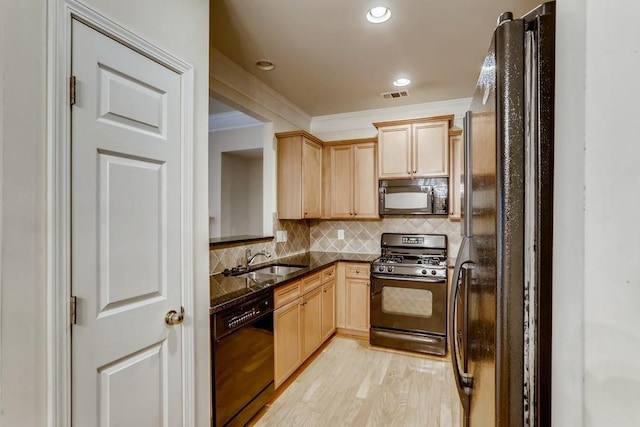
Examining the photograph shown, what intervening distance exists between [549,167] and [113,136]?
139 cm

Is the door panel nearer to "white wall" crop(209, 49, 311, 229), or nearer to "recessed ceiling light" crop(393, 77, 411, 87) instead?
"white wall" crop(209, 49, 311, 229)

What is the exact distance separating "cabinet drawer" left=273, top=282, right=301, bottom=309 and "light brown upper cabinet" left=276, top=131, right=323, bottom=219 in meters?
0.99

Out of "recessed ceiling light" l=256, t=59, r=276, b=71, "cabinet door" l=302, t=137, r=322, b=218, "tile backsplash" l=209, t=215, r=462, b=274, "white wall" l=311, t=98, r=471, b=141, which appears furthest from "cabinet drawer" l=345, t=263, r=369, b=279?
"recessed ceiling light" l=256, t=59, r=276, b=71

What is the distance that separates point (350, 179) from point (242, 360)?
2509mm

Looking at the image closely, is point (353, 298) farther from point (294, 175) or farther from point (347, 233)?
point (294, 175)

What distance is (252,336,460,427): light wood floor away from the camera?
2.27 metres

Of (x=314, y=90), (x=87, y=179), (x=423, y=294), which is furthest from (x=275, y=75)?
(x=423, y=294)

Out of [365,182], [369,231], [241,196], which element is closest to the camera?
[365,182]

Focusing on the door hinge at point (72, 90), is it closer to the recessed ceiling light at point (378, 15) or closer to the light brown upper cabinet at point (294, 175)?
the recessed ceiling light at point (378, 15)

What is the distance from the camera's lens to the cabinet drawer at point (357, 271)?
3.67 m

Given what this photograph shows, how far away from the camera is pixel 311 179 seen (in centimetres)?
373

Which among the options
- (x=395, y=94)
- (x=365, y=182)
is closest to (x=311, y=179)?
(x=365, y=182)

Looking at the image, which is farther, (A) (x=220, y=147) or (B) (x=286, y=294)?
(A) (x=220, y=147)
